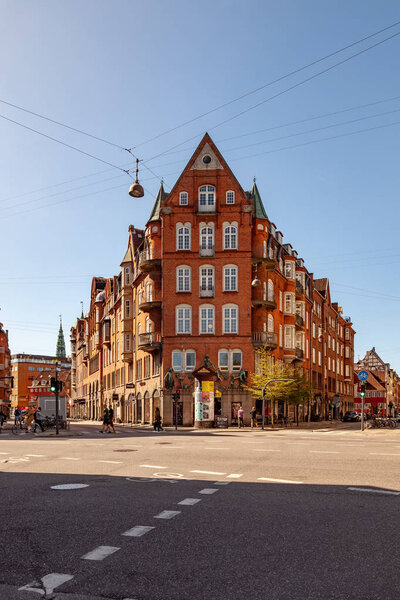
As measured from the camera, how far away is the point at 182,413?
50.4 m

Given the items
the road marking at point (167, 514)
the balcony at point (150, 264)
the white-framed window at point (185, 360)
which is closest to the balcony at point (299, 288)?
the balcony at point (150, 264)

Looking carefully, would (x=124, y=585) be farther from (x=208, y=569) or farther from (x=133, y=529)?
(x=133, y=529)

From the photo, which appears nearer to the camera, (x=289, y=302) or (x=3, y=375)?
(x=289, y=302)

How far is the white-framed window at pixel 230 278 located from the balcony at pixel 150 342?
6973 mm

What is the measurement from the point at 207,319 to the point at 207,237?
6799 millimetres

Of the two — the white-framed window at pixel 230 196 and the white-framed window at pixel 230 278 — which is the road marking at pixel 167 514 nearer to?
the white-framed window at pixel 230 278

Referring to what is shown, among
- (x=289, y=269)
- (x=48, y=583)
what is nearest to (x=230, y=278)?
(x=289, y=269)

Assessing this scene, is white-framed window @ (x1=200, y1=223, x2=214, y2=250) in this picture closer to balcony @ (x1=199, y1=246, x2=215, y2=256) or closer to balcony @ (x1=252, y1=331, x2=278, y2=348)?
balcony @ (x1=199, y1=246, x2=215, y2=256)

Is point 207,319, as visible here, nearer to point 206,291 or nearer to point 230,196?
point 206,291

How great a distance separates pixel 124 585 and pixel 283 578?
1393mm

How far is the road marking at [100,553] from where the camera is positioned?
20.3 ft

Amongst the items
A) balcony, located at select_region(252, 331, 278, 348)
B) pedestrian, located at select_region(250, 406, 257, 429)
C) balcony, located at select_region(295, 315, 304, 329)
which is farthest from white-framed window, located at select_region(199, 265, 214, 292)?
balcony, located at select_region(295, 315, 304, 329)

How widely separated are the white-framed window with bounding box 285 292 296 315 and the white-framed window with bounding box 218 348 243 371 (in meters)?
11.6

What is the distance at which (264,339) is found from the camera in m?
51.0
